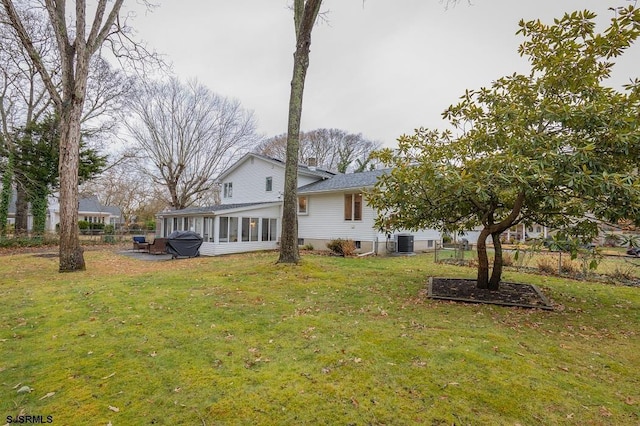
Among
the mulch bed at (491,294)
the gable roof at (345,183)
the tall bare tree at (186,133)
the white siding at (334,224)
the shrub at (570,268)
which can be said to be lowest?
the mulch bed at (491,294)

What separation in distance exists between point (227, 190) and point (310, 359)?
22117 millimetres

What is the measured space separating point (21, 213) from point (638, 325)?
3036 centimetres

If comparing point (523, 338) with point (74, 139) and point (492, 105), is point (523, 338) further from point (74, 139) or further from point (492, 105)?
point (74, 139)

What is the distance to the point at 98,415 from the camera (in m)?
2.64

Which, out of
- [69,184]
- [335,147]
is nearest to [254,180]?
[69,184]

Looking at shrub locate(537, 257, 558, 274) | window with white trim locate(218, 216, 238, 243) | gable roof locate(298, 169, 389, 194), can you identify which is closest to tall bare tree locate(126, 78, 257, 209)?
window with white trim locate(218, 216, 238, 243)

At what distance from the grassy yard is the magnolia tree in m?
2.10

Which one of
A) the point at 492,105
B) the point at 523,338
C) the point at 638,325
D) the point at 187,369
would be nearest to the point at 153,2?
the point at 492,105

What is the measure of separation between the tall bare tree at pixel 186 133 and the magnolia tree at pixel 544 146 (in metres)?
23.9

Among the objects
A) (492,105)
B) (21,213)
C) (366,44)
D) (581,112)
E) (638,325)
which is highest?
(366,44)

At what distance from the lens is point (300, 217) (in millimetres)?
19047

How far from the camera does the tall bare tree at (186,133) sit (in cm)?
2591

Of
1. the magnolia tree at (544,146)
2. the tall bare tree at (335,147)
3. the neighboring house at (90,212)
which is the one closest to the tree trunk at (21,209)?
the neighboring house at (90,212)

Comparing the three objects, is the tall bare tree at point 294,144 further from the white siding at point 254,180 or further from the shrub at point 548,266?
the white siding at point 254,180
